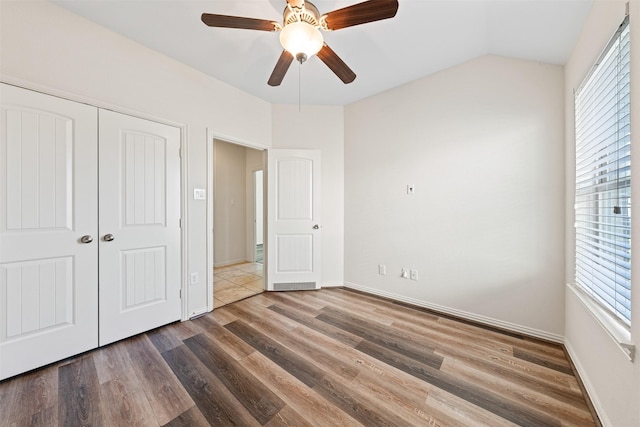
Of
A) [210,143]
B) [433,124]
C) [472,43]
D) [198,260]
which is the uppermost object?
[472,43]

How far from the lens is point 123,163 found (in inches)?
79.5

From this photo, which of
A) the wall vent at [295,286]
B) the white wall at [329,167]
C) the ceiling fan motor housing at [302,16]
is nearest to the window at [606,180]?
the ceiling fan motor housing at [302,16]

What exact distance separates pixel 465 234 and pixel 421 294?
0.85 meters

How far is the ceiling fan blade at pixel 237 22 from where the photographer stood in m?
1.38

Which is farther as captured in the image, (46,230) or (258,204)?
(258,204)

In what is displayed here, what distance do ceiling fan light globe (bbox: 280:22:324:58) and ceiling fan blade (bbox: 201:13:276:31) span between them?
6.8 inches

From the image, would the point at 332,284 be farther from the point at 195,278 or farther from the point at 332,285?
the point at 195,278

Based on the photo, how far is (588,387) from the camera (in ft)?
4.73

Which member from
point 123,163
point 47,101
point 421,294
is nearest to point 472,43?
point 421,294

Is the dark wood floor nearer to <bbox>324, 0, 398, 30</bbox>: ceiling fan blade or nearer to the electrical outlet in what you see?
the electrical outlet

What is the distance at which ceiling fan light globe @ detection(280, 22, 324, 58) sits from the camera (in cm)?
132

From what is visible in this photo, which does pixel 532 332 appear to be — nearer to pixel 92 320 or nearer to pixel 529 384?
pixel 529 384

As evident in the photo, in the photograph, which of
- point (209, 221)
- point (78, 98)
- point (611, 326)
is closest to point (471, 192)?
point (611, 326)

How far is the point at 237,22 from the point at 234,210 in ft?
13.0
